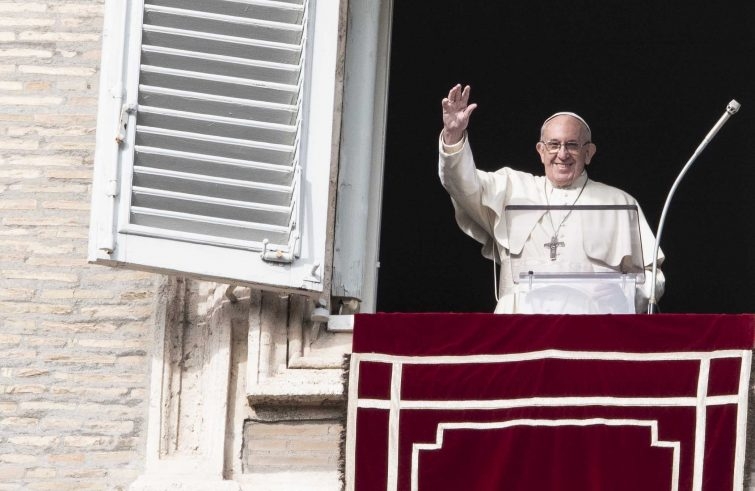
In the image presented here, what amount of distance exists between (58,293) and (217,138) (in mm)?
768

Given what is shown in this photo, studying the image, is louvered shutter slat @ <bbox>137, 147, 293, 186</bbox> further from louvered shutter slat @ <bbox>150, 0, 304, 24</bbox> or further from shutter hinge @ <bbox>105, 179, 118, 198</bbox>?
louvered shutter slat @ <bbox>150, 0, 304, 24</bbox>

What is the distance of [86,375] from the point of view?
8680mm

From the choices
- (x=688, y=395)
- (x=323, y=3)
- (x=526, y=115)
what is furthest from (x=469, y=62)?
(x=688, y=395)

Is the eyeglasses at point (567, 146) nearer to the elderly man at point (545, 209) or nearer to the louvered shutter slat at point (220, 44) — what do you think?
the elderly man at point (545, 209)

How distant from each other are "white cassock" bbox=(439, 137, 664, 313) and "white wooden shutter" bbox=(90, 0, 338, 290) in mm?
580

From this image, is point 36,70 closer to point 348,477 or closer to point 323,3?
point 323,3

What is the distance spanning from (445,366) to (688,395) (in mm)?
740

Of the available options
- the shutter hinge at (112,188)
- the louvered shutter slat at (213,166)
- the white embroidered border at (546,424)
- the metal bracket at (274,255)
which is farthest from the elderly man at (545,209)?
the shutter hinge at (112,188)

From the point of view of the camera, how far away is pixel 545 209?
882 cm

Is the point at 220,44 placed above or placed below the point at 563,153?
above

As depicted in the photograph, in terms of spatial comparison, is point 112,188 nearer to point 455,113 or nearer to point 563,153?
point 455,113

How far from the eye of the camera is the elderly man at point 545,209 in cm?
880

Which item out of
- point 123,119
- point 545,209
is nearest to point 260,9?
point 123,119

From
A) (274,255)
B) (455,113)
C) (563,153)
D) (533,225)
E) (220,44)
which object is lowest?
(274,255)
